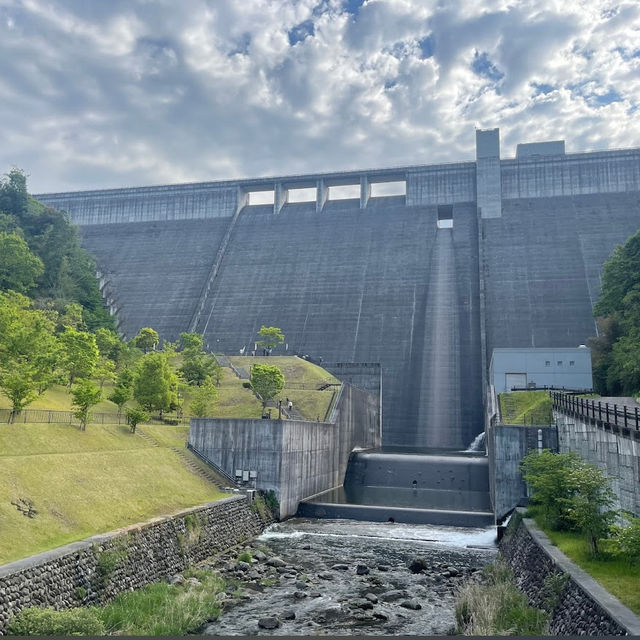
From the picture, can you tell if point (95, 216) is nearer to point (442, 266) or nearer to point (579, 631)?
point (442, 266)

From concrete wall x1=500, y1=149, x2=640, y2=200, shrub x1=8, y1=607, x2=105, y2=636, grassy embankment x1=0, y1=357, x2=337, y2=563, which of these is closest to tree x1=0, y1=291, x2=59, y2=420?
grassy embankment x1=0, y1=357, x2=337, y2=563

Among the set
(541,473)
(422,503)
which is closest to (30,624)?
(541,473)

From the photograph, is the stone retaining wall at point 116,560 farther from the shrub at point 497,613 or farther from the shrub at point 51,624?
the shrub at point 497,613

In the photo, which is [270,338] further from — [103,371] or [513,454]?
[513,454]

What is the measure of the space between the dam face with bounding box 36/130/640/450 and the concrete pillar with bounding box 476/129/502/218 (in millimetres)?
166

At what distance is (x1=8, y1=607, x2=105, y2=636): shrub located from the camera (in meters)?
12.0

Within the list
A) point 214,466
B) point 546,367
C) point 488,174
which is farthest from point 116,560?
point 488,174

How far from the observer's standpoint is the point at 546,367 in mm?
39719

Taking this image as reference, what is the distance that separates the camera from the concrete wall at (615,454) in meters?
15.5

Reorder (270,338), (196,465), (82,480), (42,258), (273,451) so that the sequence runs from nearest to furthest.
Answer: (82,480) → (196,465) → (273,451) → (42,258) → (270,338)

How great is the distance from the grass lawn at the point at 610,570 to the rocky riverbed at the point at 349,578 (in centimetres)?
360

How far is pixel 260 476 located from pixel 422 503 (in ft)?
32.3

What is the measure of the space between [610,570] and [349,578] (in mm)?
8559

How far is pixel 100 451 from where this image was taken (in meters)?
23.4
